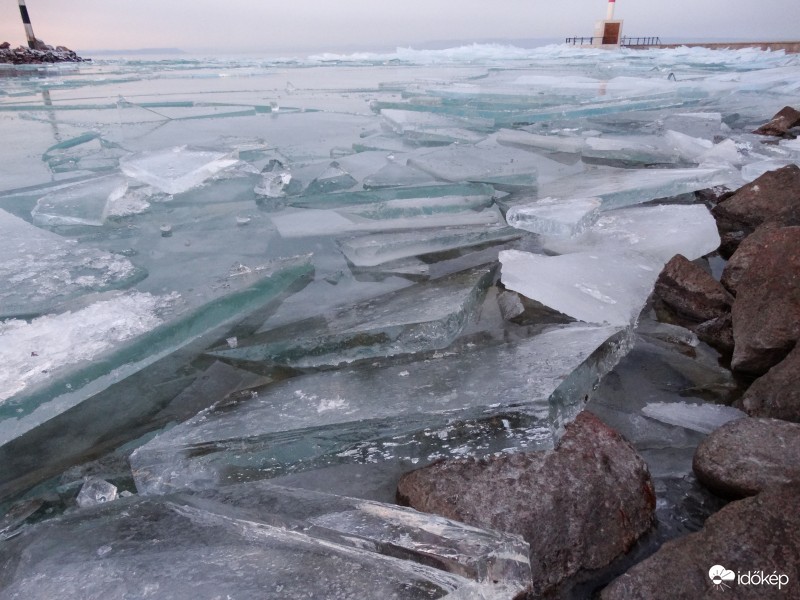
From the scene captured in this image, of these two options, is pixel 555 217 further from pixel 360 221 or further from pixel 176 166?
pixel 176 166

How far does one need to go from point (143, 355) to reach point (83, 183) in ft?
5.58

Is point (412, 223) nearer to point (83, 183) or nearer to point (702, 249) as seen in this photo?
point (702, 249)

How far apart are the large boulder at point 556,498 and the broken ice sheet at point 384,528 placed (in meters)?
0.12

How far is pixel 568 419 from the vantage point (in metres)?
Answer: 1.07

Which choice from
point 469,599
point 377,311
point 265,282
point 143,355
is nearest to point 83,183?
point 265,282

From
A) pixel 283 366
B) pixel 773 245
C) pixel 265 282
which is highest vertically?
pixel 773 245

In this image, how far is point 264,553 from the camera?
0.79 metres

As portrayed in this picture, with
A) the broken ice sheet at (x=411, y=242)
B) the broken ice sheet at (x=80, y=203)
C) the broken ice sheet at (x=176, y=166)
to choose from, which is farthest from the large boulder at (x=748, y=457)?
the broken ice sheet at (x=176, y=166)

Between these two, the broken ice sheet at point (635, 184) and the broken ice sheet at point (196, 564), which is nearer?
the broken ice sheet at point (196, 564)

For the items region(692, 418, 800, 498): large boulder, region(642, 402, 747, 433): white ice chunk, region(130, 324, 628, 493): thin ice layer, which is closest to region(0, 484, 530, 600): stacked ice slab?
region(130, 324, 628, 493): thin ice layer

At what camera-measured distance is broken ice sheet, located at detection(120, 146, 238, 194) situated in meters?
2.55

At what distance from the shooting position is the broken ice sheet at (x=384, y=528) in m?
0.74

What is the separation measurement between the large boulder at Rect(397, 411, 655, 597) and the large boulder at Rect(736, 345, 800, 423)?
0.34 m

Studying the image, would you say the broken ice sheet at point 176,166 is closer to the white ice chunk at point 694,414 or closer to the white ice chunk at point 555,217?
the white ice chunk at point 555,217
